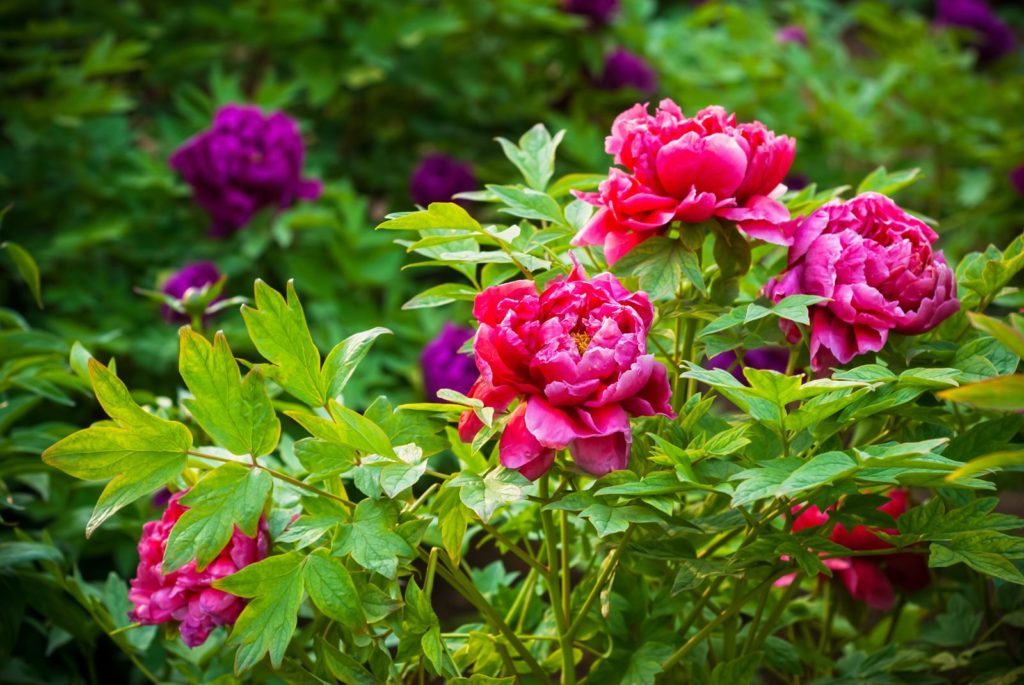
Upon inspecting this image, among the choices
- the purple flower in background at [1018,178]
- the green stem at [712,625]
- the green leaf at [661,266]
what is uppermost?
the green leaf at [661,266]

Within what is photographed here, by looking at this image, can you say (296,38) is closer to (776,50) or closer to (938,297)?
(776,50)

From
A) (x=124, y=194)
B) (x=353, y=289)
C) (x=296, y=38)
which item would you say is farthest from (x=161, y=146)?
(x=353, y=289)

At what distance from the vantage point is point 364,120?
2.39 m

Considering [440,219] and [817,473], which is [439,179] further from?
[817,473]

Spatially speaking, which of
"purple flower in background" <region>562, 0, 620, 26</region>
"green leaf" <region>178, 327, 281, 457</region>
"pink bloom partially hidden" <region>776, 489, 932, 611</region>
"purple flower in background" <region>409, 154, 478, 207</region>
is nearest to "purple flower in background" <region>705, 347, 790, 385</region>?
"pink bloom partially hidden" <region>776, 489, 932, 611</region>

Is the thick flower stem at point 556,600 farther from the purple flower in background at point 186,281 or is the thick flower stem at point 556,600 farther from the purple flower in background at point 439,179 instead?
the purple flower in background at point 439,179

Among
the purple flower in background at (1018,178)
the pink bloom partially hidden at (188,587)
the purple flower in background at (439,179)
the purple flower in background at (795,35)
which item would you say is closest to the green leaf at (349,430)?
the pink bloom partially hidden at (188,587)

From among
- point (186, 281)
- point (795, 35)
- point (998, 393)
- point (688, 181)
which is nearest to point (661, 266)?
point (688, 181)

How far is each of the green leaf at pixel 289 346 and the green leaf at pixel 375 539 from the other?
3.4 inches

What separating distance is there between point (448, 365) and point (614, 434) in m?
0.88

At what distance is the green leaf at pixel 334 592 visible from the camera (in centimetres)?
69

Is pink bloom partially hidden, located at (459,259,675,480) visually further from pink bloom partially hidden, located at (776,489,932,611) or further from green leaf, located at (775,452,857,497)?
pink bloom partially hidden, located at (776,489,932,611)

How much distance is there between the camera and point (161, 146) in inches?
82.6

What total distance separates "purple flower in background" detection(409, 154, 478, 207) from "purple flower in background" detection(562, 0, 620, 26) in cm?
43
